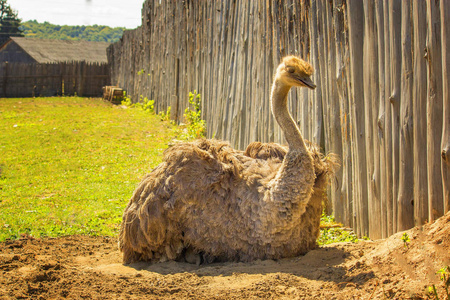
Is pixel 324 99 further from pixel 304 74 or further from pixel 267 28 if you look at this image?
pixel 267 28

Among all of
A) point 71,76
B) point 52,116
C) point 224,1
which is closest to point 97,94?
point 71,76

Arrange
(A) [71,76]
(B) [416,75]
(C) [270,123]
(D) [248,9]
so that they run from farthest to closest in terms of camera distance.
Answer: (A) [71,76]
(D) [248,9]
(C) [270,123]
(B) [416,75]

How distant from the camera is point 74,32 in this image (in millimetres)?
97500

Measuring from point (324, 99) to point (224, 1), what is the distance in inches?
158

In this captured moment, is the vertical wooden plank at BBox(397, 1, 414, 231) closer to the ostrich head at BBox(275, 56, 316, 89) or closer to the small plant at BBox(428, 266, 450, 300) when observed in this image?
the ostrich head at BBox(275, 56, 316, 89)

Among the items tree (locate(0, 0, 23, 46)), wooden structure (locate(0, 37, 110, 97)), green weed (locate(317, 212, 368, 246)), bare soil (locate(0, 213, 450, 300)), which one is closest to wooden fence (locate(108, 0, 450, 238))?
green weed (locate(317, 212, 368, 246))

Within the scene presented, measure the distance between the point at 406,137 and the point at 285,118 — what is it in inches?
42.9

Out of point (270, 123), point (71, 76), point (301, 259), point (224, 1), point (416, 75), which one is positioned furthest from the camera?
point (71, 76)

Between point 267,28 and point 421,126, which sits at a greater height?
point 267,28

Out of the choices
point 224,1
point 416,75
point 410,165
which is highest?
point 224,1

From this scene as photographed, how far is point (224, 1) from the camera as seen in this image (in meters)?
9.16

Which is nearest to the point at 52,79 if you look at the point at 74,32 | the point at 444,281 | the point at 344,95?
the point at 344,95

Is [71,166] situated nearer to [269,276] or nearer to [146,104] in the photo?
[269,276]

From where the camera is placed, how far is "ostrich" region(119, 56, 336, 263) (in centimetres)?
457
